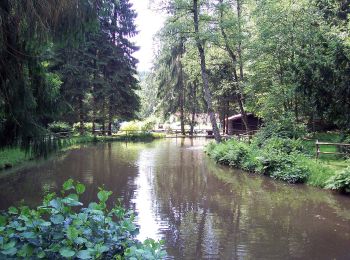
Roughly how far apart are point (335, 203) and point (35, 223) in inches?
400

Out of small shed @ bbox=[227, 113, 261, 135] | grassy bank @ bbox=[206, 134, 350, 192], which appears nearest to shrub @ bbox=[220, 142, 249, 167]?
grassy bank @ bbox=[206, 134, 350, 192]

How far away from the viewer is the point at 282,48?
21.1m

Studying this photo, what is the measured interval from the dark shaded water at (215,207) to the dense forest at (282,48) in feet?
15.5

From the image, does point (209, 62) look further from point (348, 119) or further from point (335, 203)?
point (335, 203)

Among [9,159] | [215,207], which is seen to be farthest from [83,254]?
[9,159]

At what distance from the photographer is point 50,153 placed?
6676 millimetres

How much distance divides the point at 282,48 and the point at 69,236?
20525mm

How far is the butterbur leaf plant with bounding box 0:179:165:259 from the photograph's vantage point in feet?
8.42

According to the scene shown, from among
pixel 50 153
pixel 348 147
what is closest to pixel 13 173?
pixel 50 153

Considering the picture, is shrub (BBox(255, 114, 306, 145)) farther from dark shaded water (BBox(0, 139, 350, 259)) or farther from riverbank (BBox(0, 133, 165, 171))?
riverbank (BBox(0, 133, 165, 171))

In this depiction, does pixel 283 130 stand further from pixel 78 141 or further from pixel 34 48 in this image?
pixel 78 141

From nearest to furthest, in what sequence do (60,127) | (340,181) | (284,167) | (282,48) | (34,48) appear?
1. (34,48)
2. (340,181)
3. (284,167)
4. (282,48)
5. (60,127)

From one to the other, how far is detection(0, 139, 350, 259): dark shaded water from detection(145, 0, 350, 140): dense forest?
186 inches

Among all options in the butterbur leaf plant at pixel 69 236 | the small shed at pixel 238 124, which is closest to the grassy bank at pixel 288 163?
the butterbur leaf plant at pixel 69 236
